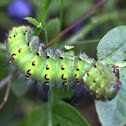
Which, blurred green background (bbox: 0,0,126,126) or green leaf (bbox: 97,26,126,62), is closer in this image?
green leaf (bbox: 97,26,126,62)

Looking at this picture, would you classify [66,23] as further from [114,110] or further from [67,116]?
[114,110]

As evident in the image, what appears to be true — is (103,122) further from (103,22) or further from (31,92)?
(103,22)

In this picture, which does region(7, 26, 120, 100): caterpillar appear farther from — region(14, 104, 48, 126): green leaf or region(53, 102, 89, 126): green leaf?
region(14, 104, 48, 126): green leaf

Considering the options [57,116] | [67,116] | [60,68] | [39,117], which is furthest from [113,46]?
[39,117]

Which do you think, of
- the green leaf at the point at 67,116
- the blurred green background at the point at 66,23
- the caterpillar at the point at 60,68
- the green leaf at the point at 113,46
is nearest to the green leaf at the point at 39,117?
the green leaf at the point at 67,116

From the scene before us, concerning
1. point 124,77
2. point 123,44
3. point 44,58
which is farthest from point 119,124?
point 44,58

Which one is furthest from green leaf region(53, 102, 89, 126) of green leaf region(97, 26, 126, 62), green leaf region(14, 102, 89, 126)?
green leaf region(97, 26, 126, 62)

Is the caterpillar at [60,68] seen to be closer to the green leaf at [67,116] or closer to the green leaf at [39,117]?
the green leaf at [67,116]
